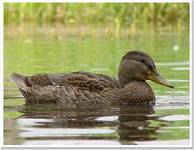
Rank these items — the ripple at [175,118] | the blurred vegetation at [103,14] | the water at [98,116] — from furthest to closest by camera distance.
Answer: the blurred vegetation at [103,14] → the ripple at [175,118] → the water at [98,116]

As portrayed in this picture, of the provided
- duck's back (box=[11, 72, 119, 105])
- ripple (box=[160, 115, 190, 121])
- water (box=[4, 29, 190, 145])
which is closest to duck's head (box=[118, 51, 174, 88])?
duck's back (box=[11, 72, 119, 105])

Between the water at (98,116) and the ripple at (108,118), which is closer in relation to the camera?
the water at (98,116)

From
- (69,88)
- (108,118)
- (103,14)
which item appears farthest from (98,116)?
(103,14)

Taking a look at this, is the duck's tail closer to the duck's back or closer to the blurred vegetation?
the duck's back

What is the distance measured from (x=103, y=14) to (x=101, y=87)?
12984mm

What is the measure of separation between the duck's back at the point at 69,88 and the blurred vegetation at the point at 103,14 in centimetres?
1137

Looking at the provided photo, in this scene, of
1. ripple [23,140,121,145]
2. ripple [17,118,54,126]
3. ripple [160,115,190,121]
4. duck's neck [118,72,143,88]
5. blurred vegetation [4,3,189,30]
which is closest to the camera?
ripple [23,140,121,145]

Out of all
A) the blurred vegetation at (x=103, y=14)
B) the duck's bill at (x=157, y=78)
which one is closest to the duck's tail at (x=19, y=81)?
the duck's bill at (x=157, y=78)

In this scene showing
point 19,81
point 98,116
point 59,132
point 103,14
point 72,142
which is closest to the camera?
point 72,142

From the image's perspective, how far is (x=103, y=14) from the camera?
22.2m

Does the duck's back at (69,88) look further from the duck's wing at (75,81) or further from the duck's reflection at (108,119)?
the duck's reflection at (108,119)

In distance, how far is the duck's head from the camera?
939 centimetres

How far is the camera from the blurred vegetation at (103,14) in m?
21.6

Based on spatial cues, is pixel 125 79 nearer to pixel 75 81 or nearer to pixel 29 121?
pixel 75 81
